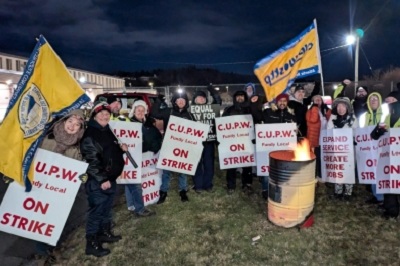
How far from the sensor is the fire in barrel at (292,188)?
4.89m

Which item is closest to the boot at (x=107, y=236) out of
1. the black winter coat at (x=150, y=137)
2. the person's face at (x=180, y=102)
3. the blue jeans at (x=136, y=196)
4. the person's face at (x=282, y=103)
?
the blue jeans at (x=136, y=196)

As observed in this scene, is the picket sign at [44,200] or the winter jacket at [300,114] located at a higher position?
the winter jacket at [300,114]

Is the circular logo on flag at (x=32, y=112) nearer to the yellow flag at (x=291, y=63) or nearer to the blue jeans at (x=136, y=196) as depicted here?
the blue jeans at (x=136, y=196)

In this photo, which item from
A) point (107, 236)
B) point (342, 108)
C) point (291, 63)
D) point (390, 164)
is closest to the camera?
point (107, 236)

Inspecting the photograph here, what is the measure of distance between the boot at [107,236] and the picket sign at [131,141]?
0.80 meters

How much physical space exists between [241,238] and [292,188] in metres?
1.04

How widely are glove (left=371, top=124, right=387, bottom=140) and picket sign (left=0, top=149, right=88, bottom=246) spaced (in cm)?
452

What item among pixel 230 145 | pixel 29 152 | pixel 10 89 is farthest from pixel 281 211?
pixel 10 89

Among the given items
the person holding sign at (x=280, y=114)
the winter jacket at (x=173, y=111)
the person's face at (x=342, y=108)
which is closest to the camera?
the person's face at (x=342, y=108)

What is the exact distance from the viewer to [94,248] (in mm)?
4508

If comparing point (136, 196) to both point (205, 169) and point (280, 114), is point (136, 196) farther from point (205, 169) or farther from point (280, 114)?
point (280, 114)

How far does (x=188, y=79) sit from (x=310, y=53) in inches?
3358

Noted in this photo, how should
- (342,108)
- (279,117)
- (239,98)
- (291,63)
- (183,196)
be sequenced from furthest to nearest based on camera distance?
(291,63) < (239,98) < (183,196) < (279,117) < (342,108)

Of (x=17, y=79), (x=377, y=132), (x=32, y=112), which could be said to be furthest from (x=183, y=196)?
(x=17, y=79)
